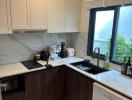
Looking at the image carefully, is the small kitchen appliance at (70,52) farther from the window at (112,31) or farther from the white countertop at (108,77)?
the white countertop at (108,77)

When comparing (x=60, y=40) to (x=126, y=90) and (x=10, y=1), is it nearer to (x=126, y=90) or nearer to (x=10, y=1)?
(x=10, y=1)

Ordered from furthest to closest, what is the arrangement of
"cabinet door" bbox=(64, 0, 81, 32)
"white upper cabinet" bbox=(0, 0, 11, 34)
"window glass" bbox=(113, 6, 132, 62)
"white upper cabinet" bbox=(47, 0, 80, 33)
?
"cabinet door" bbox=(64, 0, 81, 32) < "white upper cabinet" bbox=(47, 0, 80, 33) < "window glass" bbox=(113, 6, 132, 62) < "white upper cabinet" bbox=(0, 0, 11, 34)

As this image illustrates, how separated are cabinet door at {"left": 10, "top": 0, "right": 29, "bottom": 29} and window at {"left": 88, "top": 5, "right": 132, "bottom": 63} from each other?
1182 millimetres

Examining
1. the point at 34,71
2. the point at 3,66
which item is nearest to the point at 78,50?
the point at 34,71

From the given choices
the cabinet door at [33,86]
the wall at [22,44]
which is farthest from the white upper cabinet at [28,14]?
the cabinet door at [33,86]

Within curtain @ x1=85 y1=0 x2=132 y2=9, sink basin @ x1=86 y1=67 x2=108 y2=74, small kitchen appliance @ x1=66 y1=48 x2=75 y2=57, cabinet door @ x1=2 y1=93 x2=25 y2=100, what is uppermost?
curtain @ x1=85 y1=0 x2=132 y2=9

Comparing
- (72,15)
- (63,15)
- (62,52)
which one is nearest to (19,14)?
(63,15)

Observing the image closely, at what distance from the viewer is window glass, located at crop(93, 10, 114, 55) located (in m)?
2.34

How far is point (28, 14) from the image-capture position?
2.11 metres

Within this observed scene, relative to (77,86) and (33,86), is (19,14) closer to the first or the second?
(33,86)

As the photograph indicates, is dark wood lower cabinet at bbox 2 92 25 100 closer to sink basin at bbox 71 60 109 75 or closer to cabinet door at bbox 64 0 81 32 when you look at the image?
sink basin at bbox 71 60 109 75

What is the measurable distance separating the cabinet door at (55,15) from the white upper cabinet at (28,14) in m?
0.09

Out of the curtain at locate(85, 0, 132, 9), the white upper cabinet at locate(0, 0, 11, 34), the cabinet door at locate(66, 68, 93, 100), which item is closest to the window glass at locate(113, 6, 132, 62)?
the curtain at locate(85, 0, 132, 9)

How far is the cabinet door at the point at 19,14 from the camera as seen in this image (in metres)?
1.97
